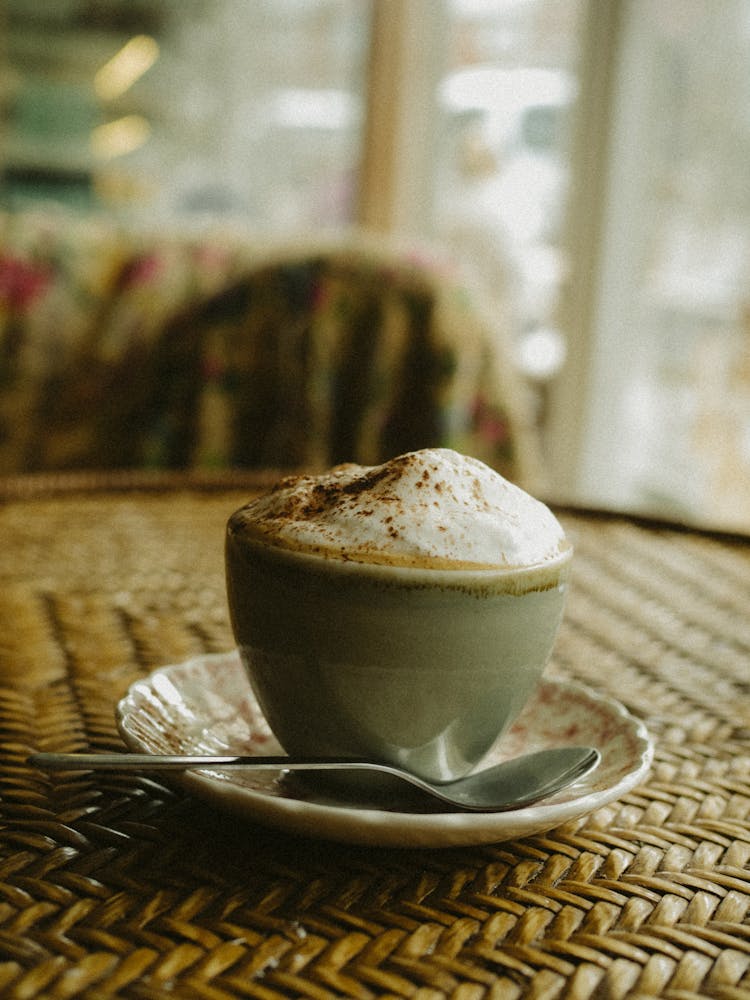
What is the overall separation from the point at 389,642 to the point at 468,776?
10 cm

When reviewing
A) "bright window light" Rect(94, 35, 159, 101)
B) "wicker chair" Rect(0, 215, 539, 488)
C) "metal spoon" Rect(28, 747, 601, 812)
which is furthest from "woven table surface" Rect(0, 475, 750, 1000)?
"bright window light" Rect(94, 35, 159, 101)

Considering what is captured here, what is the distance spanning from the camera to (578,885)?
15.2 inches

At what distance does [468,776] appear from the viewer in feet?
1.50

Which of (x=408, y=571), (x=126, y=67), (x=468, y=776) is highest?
(x=126, y=67)

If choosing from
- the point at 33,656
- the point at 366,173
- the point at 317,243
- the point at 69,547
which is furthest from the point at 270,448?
the point at 366,173

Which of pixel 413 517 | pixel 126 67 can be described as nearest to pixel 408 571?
pixel 413 517

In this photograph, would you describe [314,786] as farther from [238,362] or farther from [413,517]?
[238,362]

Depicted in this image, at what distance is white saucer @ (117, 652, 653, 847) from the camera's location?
0.36 metres

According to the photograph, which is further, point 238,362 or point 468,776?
point 238,362

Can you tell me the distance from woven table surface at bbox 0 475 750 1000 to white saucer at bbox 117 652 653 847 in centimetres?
2

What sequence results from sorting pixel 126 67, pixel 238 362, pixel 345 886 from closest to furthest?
pixel 345 886 < pixel 238 362 < pixel 126 67

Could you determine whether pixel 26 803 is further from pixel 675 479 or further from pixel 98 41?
pixel 98 41

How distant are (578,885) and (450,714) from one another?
0.08 metres

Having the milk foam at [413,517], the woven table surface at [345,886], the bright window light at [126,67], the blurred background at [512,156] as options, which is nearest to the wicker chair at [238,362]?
the blurred background at [512,156]
